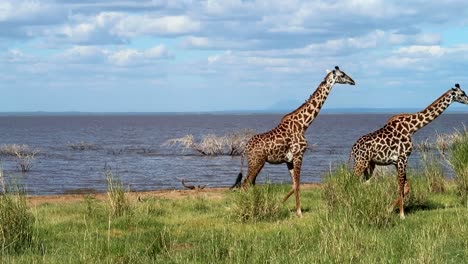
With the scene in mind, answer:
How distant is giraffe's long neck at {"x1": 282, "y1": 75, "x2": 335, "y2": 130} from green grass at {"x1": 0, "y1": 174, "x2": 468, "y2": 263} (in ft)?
4.97

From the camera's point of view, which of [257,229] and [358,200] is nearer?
[358,200]

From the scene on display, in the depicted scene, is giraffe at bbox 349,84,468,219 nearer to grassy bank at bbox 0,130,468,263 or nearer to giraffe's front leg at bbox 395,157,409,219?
giraffe's front leg at bbox 395,157,409,219

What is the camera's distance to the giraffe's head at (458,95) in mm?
13761

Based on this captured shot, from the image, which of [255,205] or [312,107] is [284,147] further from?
[255,205]

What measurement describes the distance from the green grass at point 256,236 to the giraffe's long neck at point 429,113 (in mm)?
1579

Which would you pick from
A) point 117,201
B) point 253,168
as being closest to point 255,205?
point 253,168

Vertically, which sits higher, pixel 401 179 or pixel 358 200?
pixel 401 179

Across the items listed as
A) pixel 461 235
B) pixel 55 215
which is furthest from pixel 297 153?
pixel 55 215

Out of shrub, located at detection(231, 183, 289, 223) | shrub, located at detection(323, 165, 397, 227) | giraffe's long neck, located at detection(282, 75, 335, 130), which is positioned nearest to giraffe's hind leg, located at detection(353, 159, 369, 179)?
shrub, located at detection(323, 165, 397, 227)

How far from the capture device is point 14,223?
10.0m

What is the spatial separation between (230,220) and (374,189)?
2994 mm

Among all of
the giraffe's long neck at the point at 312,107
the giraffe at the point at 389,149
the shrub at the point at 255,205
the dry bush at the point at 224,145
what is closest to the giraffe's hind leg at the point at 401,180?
the giraffe at the point at 389,149

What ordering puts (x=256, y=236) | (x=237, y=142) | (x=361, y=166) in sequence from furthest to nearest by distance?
(x=237, y=142) < (x=361, y=166) < (x=256, y=236)

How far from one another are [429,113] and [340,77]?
2.02 m
